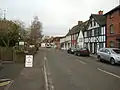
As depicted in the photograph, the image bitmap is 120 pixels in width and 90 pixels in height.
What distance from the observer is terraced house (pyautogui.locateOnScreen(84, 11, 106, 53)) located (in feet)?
118

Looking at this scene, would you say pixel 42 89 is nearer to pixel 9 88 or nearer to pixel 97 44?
pixel 9 88

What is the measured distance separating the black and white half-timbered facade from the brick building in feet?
6.76

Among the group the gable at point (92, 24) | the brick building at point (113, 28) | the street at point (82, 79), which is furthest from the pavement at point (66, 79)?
the gable at point (92, 24)

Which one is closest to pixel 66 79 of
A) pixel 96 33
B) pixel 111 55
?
pixel 111 55

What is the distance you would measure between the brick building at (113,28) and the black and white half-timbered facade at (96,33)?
2.06m

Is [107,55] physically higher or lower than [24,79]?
higher

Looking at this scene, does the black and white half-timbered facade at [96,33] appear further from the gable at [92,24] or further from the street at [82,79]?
the street at [82,79]

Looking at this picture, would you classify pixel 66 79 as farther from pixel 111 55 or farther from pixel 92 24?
pixel 92 24

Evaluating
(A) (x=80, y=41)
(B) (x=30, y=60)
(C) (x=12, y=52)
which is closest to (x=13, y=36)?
(C) (x=12, y=52)

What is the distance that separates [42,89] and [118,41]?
24.2 meters

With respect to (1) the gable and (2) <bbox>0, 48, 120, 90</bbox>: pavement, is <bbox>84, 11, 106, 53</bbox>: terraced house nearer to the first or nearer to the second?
(1) the gable

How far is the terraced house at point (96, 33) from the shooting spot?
3606cm

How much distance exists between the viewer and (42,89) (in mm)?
7840

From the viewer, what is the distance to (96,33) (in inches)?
1537
